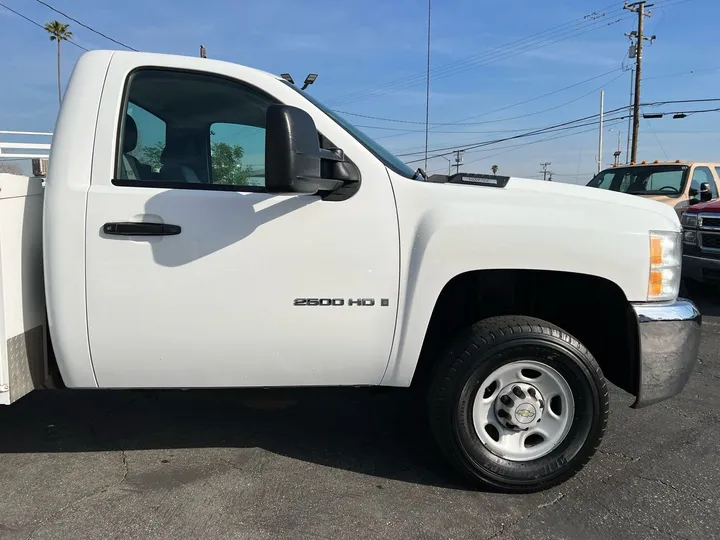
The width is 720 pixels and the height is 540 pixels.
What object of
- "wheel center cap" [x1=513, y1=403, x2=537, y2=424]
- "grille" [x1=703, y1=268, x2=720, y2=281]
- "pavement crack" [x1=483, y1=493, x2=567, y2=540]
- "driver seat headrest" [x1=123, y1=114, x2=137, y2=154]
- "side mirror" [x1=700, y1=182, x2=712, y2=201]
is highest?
"driver seat headrest" [x1=123, y1=114, x2=137, y2=154]

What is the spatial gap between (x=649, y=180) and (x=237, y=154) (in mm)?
8898

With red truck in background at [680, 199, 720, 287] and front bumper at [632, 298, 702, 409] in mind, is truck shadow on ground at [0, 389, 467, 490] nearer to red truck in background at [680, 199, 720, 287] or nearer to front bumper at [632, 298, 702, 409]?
front bumper at [632, 298, 702, 409]

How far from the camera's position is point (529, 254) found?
2.62 metres

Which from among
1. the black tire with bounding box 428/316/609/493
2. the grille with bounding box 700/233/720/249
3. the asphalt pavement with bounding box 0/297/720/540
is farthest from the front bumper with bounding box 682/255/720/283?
the black tire with bounding box 428/316/609/493

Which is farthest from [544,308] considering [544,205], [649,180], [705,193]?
[649,180]

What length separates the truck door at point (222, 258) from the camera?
2.50m

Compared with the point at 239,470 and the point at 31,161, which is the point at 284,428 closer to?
the point at 239,470

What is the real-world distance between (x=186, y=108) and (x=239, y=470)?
188 centimetres

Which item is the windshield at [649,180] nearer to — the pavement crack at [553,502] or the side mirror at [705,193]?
the side mirror at [705,193]

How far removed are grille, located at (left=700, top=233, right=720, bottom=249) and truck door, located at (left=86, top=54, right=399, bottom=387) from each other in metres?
6.24

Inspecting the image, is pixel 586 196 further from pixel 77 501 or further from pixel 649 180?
pixel 649 180

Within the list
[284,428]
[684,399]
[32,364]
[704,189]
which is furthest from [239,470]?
[704,189]

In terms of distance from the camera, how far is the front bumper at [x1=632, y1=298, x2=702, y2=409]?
269cm

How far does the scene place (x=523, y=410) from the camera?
2785mm
